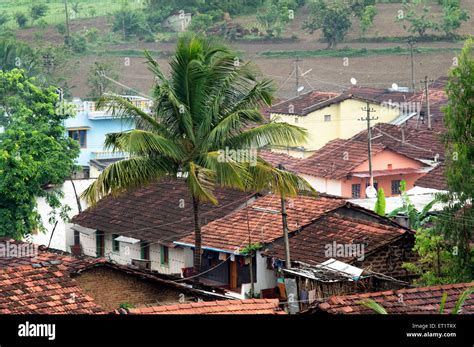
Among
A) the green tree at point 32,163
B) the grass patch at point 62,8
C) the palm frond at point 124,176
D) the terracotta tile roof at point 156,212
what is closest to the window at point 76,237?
the green tree at point 32,163

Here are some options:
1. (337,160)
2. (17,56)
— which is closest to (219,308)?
(337,160)

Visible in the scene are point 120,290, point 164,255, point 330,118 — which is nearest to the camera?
point 120,290

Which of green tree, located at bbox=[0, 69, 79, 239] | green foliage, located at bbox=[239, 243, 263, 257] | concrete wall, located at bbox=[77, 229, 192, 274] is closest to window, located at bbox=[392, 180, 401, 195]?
green tree, located at bbox=[0, 69, 79, 239]

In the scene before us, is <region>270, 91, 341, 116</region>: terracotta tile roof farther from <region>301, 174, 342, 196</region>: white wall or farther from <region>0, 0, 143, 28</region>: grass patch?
<region>0, 0, 143, 28</region>: grass patch

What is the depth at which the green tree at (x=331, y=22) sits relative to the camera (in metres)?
85.2

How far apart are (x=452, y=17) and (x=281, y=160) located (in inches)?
1692

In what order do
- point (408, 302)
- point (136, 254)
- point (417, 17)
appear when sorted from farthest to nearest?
point (417, 17), point (136, 254), point (408, 302)

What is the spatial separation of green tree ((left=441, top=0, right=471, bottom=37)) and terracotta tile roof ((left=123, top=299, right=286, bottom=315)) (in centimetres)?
7436

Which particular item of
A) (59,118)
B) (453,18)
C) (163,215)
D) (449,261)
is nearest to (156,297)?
(449,261)

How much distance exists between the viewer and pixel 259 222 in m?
25.7

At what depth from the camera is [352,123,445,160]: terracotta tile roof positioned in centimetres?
4275

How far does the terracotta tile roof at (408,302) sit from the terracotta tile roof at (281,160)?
95.3ft

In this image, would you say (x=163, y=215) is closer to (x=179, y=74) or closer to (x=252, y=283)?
(x=252, y=283)

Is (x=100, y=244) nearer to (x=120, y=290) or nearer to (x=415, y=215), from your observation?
(x=415, y=215)
